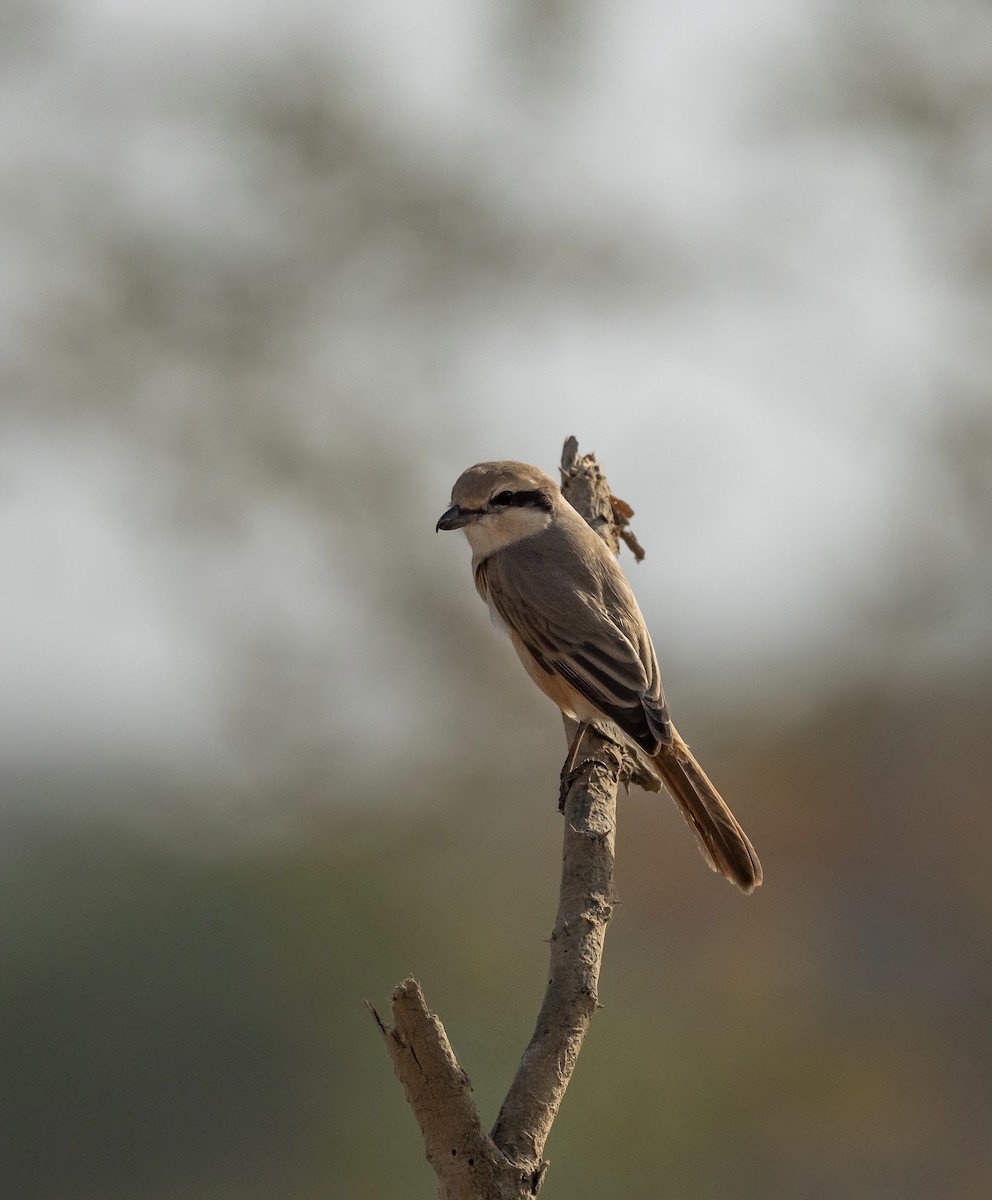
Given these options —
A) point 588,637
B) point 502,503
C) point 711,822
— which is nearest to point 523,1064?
point 711,822

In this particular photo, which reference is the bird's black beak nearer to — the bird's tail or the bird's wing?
the bird's wing

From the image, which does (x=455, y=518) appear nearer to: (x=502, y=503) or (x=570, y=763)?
(x=502, y=503)

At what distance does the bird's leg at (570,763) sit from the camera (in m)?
4.65

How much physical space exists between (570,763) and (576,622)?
2.49 ft

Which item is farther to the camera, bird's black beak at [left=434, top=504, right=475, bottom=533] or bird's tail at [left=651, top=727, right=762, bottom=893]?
bird's black beak at [left=434, top=504, right=475, bottom=533]

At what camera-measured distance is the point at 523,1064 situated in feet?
10.1

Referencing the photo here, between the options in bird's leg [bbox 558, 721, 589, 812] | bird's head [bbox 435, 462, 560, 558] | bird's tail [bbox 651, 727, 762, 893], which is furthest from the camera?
bird's head [bbox 435, 462, 560, 558]

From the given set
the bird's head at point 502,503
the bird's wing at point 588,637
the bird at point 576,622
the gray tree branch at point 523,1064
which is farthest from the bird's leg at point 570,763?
the bird's head at point 502,503

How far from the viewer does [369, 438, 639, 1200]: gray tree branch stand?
9.18 feet

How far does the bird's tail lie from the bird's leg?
0.28 metres

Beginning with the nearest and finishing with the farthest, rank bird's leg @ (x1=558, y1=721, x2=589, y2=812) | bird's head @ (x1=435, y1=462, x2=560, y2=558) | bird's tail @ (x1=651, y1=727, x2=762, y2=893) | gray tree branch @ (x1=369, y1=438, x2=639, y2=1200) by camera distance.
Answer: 1. gray tree branch @ (x1=369, y1=438, x2=639, y2=1200)
2. bird's leg @ (x1=558, y1=721, x2=589, y2=812)
3. bird's tail @ (x1=651, y1=727, x2=762, y2=893)
4. bird's head @ (x1=435, y1=462, x2=560, y2=558)

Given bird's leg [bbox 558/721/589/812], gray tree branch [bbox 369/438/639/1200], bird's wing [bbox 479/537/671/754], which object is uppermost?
bird's wing [bbox 479/537/671/754]

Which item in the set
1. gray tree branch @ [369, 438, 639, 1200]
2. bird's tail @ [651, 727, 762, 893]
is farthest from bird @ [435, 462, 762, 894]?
gray tree branch @ [369, 438, 639, 1200]

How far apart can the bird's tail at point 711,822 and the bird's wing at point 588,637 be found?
5.4 inches
